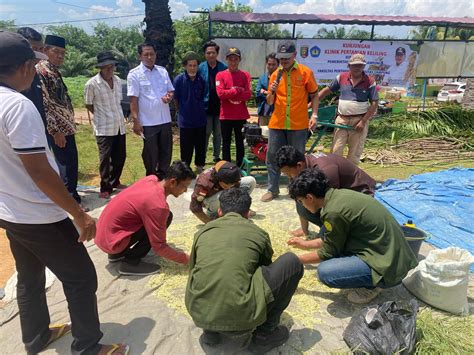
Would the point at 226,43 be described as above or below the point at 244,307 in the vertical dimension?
above

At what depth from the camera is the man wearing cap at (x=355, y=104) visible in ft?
15.2

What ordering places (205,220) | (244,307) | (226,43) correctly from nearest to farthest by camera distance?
(244,307)
(205,220)
(226,43)

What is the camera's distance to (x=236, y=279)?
1.86m

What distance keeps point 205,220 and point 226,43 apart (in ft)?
16.7

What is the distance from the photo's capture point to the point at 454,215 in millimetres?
4004

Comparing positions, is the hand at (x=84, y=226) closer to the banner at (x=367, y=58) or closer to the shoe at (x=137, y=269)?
the shoe at (x=137, y=269)

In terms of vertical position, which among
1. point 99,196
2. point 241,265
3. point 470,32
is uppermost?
point 470,32

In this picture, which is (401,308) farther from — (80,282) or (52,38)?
(52,38)

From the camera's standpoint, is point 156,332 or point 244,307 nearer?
point 244,307

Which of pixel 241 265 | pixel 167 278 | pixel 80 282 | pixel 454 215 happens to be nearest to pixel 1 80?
pixel 80 282

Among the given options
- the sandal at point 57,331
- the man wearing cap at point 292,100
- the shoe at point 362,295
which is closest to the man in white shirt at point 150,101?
the man wearing cap at point 292,100

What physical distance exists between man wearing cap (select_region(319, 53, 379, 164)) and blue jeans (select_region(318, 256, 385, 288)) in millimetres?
2664

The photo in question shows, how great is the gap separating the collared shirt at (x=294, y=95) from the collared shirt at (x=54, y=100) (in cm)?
240

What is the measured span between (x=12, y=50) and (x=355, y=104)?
3.99 metres
